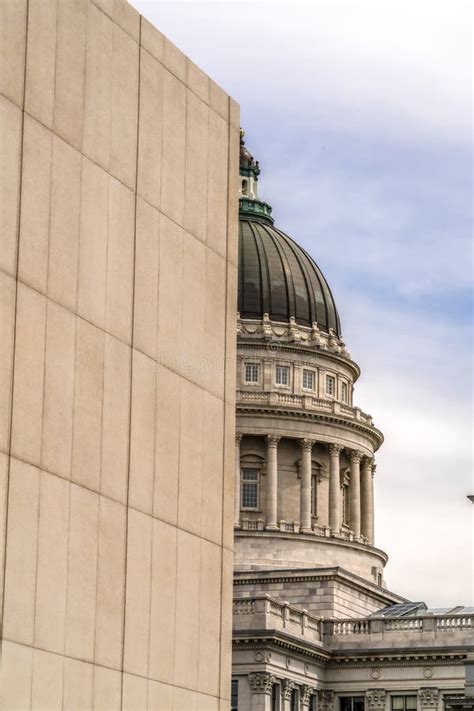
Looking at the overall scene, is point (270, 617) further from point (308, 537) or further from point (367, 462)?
point (367, 462)

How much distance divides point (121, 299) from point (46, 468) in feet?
12.1

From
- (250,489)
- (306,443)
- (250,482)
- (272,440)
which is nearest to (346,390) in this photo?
(306,443)

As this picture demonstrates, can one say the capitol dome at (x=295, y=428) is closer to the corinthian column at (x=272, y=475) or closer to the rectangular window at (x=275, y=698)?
the corinthian column at (x=272, y=475)

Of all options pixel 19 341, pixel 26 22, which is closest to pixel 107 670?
pixel 19 341

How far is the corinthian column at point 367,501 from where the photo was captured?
130 m

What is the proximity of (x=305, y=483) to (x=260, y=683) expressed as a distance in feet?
112

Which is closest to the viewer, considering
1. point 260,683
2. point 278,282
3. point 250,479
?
point 260,683

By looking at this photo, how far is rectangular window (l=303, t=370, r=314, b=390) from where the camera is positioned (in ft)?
424

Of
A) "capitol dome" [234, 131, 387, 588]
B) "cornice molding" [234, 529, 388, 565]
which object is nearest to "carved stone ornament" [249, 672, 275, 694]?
"capitol dome" [234, 131, 387, 588]

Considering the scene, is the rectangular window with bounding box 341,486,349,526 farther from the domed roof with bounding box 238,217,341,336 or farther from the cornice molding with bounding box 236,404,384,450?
the domed roof with bounding box 238,217,341,336

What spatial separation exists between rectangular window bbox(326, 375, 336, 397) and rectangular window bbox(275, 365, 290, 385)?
3.48 meters

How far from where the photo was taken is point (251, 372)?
127875mm

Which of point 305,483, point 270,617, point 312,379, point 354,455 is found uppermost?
point 312,379

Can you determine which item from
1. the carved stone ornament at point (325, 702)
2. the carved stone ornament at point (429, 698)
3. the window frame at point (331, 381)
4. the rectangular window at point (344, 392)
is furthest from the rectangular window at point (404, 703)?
the rectangular window at point (344, 392)
